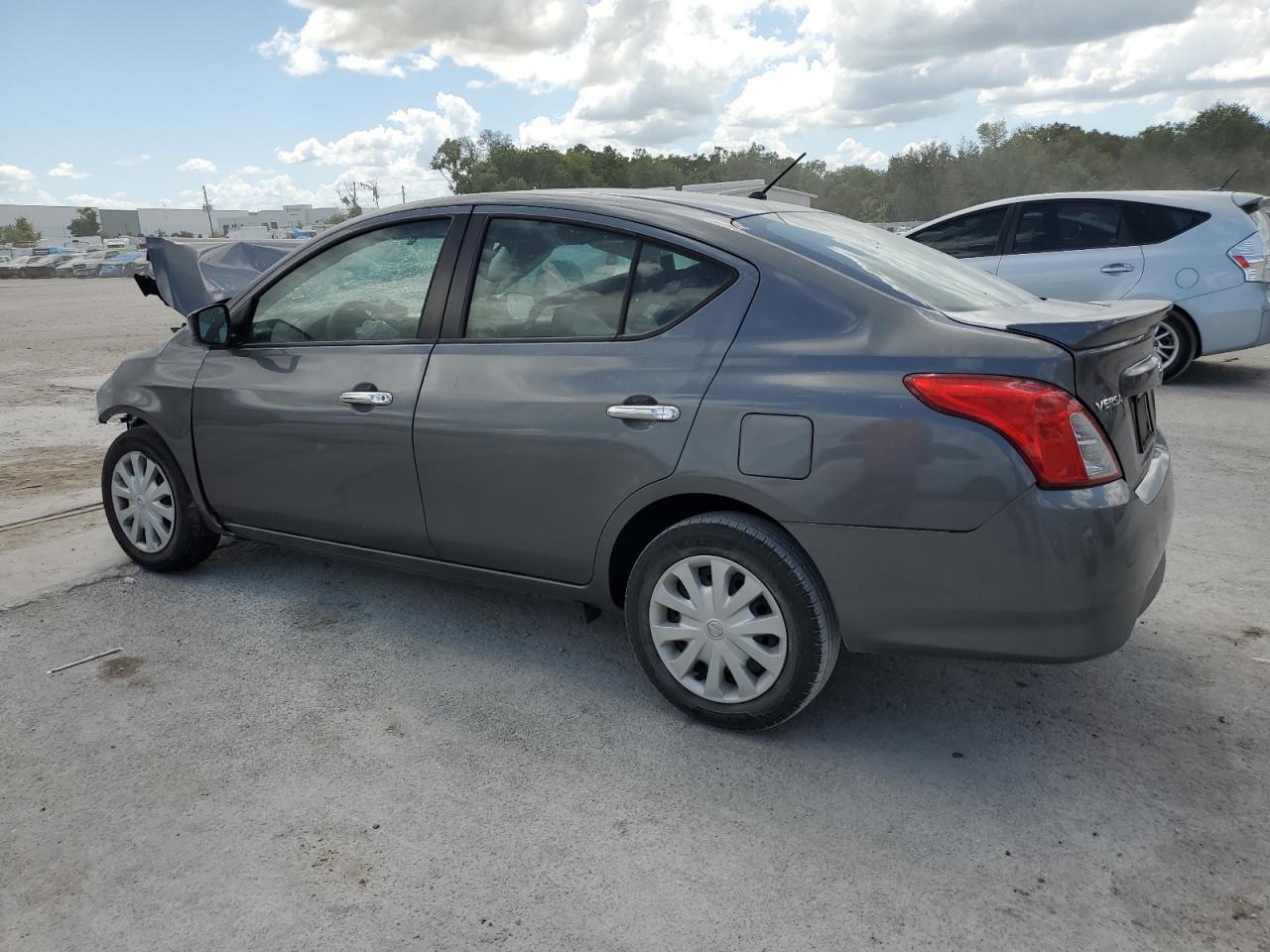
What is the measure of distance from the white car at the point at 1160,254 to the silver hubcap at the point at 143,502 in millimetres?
7230

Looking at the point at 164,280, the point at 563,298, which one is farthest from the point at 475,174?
the point at 563,298

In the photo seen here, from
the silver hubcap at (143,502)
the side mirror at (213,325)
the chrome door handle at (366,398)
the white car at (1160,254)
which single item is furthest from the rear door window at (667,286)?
the white car at (1160,254)

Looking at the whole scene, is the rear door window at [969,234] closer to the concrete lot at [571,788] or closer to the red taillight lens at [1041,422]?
the concrete lot at [571,788]

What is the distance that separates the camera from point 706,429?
299cm

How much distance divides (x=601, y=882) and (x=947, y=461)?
4.63 feet

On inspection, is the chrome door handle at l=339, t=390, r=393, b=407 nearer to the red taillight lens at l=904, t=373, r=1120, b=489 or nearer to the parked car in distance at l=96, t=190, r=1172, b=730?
the parked car in distance at l=96, t=190, r=1172, b=730

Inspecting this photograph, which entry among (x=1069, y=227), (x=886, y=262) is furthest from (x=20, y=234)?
(x=886, y=262)

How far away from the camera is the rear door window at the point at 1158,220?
27.7 ft

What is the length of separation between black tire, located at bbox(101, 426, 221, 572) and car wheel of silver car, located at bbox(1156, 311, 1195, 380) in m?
7.76

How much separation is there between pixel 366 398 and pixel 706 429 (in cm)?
143

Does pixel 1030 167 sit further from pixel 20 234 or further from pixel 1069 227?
pixel 20 234

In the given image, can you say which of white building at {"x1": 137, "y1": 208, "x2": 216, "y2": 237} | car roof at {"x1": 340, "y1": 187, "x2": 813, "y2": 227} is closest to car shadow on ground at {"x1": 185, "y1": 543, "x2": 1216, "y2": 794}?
car roof at {"x1": 340, "y1": 187, "x2": 813, "y2": 227}

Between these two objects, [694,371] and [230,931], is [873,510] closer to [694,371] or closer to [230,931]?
[694,371]

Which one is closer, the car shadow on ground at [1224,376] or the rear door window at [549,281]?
the rear door window at [549,281]
